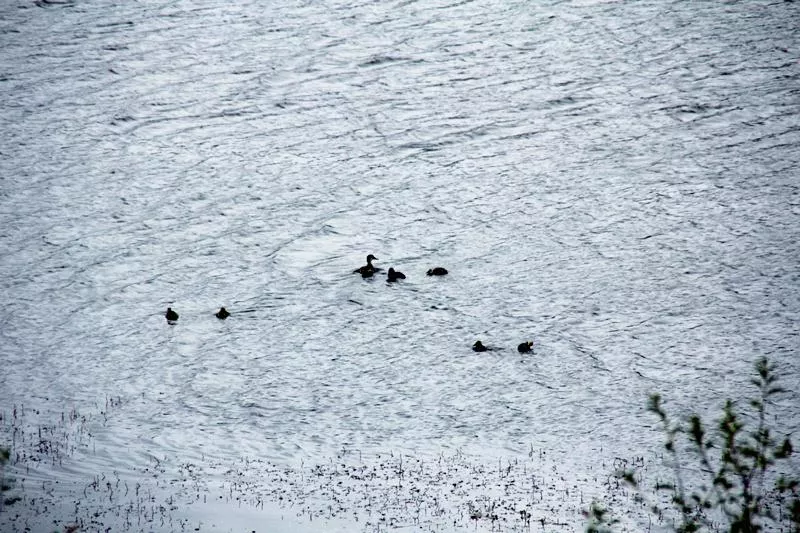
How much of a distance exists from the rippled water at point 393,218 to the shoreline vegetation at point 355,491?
1.77ft

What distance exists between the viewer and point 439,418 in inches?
514

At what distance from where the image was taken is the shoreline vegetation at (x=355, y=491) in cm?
898

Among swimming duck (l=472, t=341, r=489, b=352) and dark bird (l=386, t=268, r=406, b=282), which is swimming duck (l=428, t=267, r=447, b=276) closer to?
dark bird (l=386, t=268, r=406, b=282)

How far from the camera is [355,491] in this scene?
1020 cm

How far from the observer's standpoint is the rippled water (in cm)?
1359

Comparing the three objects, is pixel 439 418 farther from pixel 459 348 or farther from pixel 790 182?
pixel 790 182

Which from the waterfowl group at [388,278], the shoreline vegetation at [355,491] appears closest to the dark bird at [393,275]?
the waterfowl group at [388,278]

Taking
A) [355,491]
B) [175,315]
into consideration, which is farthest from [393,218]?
[355,491]

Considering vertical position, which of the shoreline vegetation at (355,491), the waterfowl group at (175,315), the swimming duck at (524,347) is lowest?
the waterfowl group at (175,315)

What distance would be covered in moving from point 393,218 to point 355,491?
34.5 ft

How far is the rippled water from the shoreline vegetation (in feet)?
1.77

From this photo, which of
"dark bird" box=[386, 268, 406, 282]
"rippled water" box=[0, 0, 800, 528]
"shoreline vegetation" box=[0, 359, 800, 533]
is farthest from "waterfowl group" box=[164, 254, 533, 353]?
"shoreline vegetation" box=[0, 359, 800, 533]

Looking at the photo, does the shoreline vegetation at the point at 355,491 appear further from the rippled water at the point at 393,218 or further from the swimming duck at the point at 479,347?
the swimming duck at the point at 479,347

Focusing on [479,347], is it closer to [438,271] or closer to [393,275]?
[438,271]
